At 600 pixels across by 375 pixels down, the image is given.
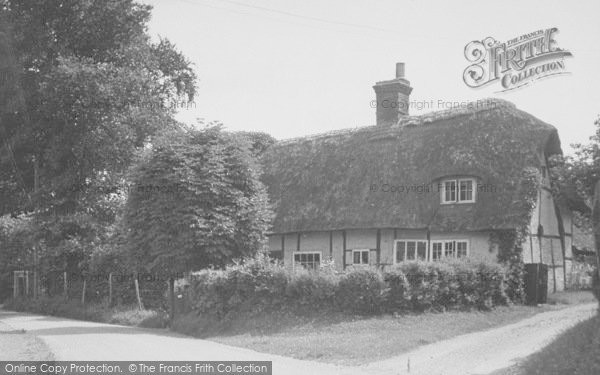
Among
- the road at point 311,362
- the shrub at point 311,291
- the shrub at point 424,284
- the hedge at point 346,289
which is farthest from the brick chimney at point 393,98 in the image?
the road at point 311,362

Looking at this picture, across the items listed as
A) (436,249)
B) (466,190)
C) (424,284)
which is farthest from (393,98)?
(424,284)

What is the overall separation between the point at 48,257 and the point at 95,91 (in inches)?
318

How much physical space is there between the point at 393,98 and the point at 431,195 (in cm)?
858

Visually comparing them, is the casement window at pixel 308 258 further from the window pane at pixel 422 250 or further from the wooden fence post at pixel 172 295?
the wooden fence post at pixel 172 295

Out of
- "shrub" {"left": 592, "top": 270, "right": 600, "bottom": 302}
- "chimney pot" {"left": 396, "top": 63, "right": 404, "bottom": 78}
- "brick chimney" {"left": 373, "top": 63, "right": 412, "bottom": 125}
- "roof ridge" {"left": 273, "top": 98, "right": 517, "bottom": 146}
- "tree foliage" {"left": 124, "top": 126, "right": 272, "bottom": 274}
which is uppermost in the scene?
"chimney pot" {"left": 396, "top": 63, "right": 404, "bottom": 78}

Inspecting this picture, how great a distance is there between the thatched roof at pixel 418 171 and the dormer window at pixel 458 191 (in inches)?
11.7

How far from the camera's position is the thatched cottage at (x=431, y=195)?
24594mm

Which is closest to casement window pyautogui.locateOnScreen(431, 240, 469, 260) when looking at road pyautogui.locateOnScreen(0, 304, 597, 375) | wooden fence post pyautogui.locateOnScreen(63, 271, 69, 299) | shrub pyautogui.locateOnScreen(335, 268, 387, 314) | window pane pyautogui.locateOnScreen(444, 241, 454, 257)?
window pane pyautogui.locateOnScreen(444, 241, 454, 257)

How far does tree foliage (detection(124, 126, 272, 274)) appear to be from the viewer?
2108 centimetres

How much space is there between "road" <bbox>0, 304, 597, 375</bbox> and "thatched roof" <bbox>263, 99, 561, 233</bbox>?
20.8 feet

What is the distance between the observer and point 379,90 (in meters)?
33.8

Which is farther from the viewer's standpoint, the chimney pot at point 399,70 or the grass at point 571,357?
the chimney pot at point 399,70

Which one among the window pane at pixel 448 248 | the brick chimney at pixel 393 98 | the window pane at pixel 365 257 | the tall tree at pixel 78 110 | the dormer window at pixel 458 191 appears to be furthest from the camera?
the brick chimney at pixel 393 98

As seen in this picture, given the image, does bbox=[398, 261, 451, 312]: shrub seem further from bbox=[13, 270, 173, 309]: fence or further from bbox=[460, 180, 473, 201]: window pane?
bbox=[13, 270, 173, 309]: fence
